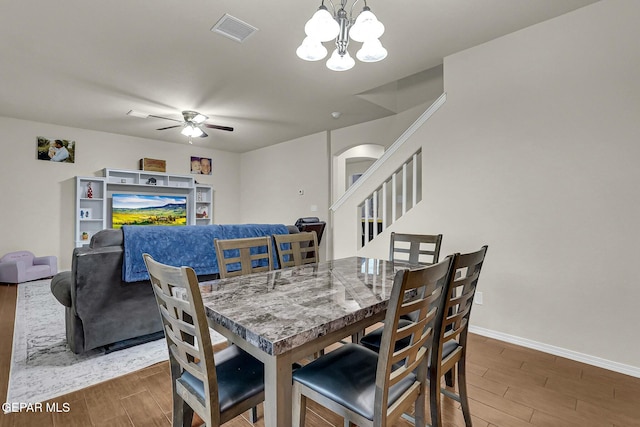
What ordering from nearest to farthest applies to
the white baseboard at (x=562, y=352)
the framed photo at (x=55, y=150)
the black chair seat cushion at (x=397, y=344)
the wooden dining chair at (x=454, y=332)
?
the wooden dining chair at (x=454, y=332), the black chair seat cushion at (x=397, y=344), the white baseboard at (x=562, y=352), the framed photo at (x=55, y=150)

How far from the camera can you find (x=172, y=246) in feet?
8.13

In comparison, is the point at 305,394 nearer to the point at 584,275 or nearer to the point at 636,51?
the point at 584,275

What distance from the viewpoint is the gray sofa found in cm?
220

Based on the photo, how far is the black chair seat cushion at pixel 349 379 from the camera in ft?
3.49

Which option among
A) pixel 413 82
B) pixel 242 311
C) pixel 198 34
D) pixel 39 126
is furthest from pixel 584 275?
pixel 39 126

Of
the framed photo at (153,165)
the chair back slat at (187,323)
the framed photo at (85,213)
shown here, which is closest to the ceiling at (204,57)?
the framed photo at (153,165)

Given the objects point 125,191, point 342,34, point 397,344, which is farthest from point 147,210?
point 397,344

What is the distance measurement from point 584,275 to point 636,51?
5.37 feet

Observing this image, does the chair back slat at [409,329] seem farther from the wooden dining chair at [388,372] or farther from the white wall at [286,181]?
the white wall at [286,181]

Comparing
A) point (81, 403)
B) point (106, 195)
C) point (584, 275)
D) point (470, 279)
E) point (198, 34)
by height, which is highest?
point (198, 34)

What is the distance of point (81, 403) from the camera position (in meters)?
1.77

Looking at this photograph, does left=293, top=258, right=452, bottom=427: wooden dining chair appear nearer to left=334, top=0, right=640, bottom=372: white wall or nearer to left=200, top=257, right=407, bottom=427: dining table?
left=200, top=257, right=407, bottom=427: dining table

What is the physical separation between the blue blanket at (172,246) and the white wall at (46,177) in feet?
14.0

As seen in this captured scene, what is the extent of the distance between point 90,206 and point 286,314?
20.4 feet
